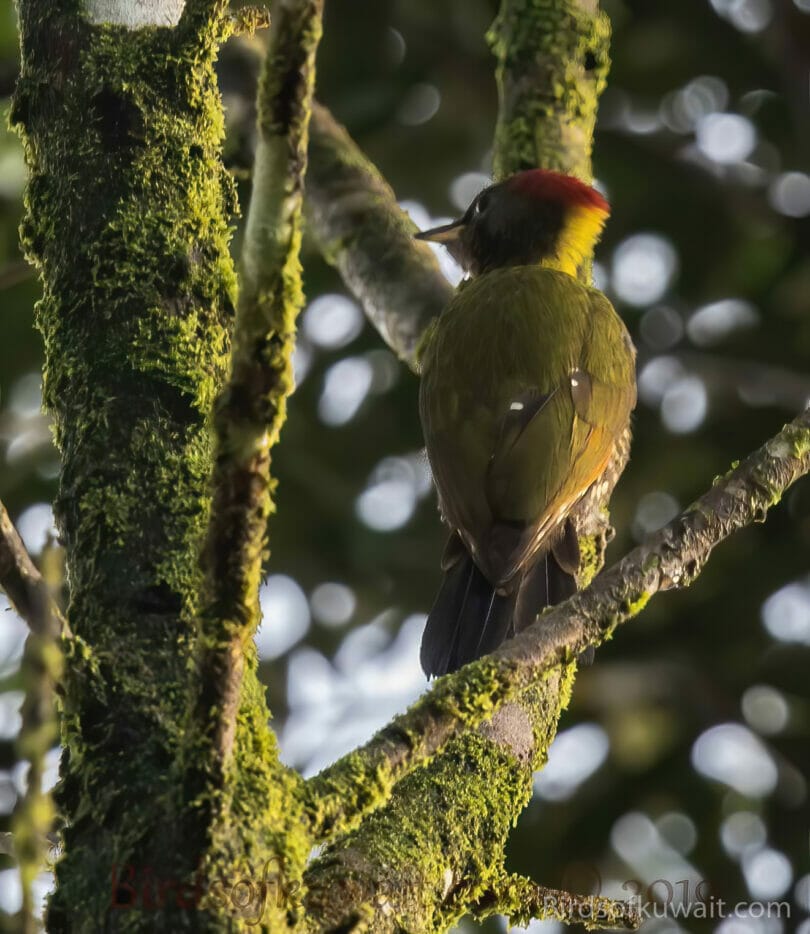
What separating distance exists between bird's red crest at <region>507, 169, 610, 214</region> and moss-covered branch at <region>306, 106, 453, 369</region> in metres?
0.34

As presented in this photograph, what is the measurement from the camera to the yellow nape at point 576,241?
14.8ft

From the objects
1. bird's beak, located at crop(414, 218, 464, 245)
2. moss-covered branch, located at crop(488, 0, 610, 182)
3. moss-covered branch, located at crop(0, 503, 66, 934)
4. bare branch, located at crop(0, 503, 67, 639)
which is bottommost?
moss-covered branch, located at crop(0, 503, 66, 934)

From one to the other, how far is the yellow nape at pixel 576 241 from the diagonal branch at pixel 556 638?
1850 mm

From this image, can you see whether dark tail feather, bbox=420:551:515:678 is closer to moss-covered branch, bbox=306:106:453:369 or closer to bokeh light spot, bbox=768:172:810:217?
moss-covered branch, bbox=306:106:453:369

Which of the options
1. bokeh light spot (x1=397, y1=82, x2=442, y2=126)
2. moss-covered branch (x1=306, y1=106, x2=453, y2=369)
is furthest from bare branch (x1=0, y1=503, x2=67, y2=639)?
bokeh light spot (x1=397, y1=82, x2=442, y2=126)

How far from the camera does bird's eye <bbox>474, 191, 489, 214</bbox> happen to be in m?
4.55

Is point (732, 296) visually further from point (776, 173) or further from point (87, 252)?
point (87, 252)

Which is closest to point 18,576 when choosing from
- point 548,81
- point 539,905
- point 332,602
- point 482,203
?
point 539,905

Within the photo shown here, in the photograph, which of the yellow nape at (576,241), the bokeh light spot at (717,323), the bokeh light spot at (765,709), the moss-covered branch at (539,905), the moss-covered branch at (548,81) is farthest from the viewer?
the bokeh light spot at (717,323)

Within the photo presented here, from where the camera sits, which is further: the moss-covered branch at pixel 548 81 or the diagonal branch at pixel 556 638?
the moss-covered branch at pixel 548 81

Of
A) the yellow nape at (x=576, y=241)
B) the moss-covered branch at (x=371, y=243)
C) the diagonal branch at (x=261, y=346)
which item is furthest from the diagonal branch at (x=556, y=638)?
the yellow nape at (x=576, y=241)

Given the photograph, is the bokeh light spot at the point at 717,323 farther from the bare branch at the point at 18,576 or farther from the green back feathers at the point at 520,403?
the bare branch at the point at 18,576

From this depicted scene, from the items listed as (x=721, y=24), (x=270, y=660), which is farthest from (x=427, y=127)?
(x=270, y=660)

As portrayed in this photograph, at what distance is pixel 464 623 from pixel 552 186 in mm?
1310
